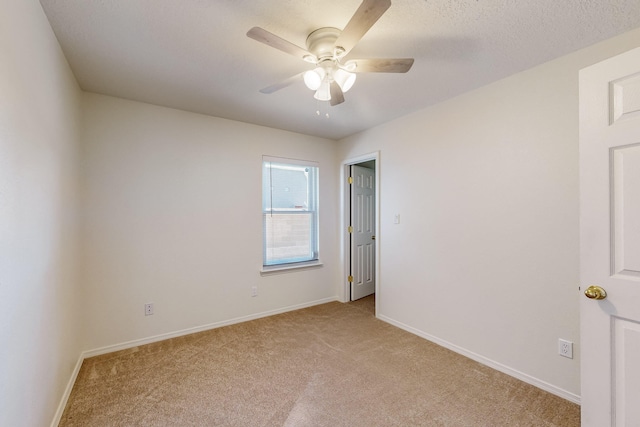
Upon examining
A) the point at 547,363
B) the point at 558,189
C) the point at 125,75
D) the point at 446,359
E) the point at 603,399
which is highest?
the point at 125,75

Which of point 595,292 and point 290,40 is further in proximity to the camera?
point 290,40

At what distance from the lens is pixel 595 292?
1.38 m

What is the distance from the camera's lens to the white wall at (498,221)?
1940 millimetres

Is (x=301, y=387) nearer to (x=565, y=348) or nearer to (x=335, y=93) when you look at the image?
(x=565, y=348)

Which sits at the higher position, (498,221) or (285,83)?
(285,83)

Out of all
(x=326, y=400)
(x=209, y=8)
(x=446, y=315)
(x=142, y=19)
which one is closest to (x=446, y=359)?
(x=446, y=315)

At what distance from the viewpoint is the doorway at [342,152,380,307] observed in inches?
159

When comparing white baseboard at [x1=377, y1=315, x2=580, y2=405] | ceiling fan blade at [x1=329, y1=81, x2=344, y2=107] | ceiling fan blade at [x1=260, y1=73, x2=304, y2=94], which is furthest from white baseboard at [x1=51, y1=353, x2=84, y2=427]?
white baseboard at [x1=377, y1=315, x2=580, y2=405]

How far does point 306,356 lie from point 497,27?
276 cm

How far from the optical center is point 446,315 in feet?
8.87

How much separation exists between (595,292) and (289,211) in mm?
2966

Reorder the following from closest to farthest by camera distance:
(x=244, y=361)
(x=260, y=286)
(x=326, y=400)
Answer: (x=326, y=400)
(x=244, y=361)
(x=260, y=286)

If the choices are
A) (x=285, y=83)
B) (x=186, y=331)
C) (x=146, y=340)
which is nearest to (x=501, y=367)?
(x=285, y=83)

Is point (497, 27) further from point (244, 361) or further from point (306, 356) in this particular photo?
point (244, 361)
